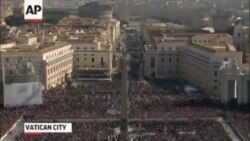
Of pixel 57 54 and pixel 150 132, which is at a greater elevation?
pixel 57 54

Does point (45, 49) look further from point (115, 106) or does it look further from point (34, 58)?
point (115, 106)

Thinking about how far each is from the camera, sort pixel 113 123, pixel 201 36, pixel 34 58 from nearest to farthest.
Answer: pixel 113 123 < pixel 34 58 < pixel 201 36

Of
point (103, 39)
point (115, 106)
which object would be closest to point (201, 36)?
point (103, 39)

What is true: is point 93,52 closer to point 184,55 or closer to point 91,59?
point 91,59

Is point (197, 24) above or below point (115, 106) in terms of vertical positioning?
above

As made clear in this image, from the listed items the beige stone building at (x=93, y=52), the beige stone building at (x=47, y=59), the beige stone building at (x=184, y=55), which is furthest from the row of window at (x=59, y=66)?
the beige stone building at (x=184, y=55)

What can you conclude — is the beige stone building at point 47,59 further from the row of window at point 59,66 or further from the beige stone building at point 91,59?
the beige stone building at point 91,59

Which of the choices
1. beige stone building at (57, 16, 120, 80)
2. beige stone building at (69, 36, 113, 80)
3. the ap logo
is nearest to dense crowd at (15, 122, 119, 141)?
the ap logo

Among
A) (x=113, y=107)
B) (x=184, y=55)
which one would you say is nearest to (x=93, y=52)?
(x=184, y=55)
